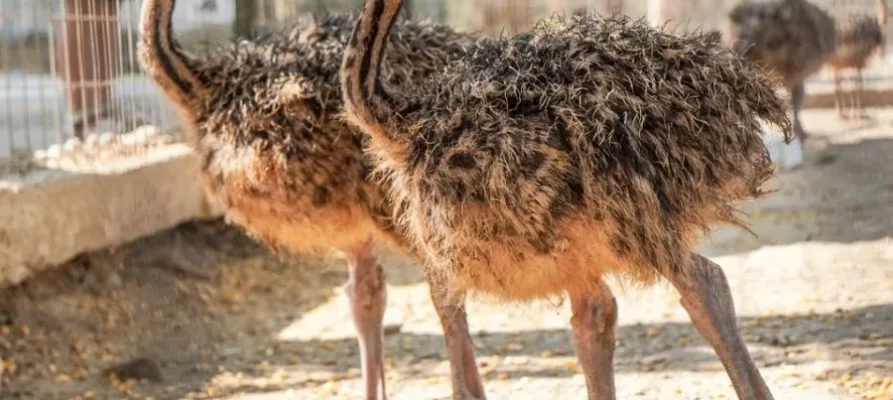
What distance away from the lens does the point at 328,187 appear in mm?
4008

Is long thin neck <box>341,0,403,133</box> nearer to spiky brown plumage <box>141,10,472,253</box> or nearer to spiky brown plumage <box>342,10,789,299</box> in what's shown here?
spiky brown plumage <box>342,10,789,299</box>

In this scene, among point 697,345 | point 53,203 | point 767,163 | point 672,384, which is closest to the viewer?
point 767,163

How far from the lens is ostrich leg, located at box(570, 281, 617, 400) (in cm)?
347

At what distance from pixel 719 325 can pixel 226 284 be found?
11.6ft

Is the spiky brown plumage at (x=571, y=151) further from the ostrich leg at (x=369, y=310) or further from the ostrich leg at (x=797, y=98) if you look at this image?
the ostrich leg at (x=797, y=98)

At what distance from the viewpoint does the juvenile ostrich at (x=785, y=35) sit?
764 centimetres

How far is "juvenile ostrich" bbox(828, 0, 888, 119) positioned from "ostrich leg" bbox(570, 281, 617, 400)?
10.5 ft

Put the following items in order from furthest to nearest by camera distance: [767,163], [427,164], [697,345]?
[697,345]
[767,163]
[427,164]

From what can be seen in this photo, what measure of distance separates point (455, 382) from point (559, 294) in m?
0.92

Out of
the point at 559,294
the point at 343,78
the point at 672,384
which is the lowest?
the point at 672,384

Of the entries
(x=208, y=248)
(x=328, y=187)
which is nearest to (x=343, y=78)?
(x=328, y=187)

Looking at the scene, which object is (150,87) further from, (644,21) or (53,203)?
(644,21)

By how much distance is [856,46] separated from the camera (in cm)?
710

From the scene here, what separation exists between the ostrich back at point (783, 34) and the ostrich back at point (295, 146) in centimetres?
393
